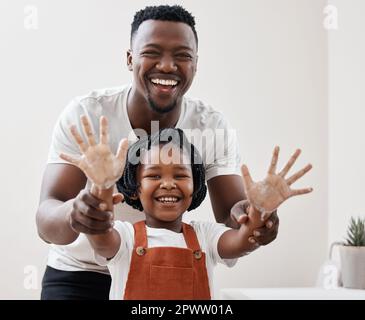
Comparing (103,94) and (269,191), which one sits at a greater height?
(103,94)

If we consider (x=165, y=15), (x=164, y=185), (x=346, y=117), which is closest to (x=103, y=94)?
(x=165, y=15)

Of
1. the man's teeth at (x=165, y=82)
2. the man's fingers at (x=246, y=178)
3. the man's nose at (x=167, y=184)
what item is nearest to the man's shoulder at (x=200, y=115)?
the man's teeth at (x=165, y=82)

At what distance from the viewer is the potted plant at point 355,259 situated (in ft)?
6.67

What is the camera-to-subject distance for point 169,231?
3.64 ft

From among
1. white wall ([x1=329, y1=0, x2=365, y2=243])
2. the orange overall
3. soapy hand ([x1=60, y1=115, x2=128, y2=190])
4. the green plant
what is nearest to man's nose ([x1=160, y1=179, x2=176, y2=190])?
the orange overall

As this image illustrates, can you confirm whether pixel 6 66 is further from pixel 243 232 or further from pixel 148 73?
pixel 243 232

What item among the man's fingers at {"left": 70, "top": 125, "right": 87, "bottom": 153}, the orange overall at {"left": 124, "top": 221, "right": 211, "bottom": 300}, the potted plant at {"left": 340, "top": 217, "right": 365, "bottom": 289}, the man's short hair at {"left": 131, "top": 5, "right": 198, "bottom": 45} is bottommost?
the potted plant at {"left": 340, "top": 217, "right": 365, "bottom": 289}

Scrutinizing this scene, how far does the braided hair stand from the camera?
1.13 metres

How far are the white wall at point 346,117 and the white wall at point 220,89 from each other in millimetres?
48

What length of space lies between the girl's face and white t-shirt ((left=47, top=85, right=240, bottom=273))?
5.3 inches

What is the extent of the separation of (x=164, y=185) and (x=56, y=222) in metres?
0.21

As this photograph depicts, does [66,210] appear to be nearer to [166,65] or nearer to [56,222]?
[56,222]

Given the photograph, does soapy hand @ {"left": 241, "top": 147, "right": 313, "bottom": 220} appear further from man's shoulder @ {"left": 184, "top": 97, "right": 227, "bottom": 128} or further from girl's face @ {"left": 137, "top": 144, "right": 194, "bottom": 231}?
man's shoulder @ {"left": 184, "top": 97, "right": 227, "bottom": 128}

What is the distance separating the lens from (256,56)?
2.42 m
